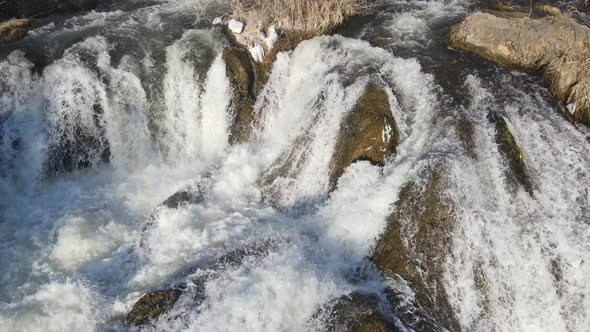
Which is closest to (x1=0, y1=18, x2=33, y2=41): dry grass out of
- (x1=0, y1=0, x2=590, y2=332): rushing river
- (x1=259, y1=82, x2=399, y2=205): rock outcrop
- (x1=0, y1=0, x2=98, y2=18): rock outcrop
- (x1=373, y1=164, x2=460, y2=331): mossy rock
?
(x1=0, y1=0, x2=590, y2=332): rushing river

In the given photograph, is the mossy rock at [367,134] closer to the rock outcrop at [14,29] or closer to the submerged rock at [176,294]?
the submerged rock at [176,294]

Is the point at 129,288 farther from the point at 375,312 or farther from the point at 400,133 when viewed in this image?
the point at 400,133

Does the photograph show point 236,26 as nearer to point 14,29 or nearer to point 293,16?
point 293,16

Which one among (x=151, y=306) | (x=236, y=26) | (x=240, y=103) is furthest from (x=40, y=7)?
(x=151, y=306)

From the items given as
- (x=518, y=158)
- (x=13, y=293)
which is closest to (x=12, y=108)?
(x=13, y=293)

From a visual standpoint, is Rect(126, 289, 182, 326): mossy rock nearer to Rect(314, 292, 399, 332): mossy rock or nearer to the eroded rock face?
Rect(314, 292, 399, 332): mossy rock
